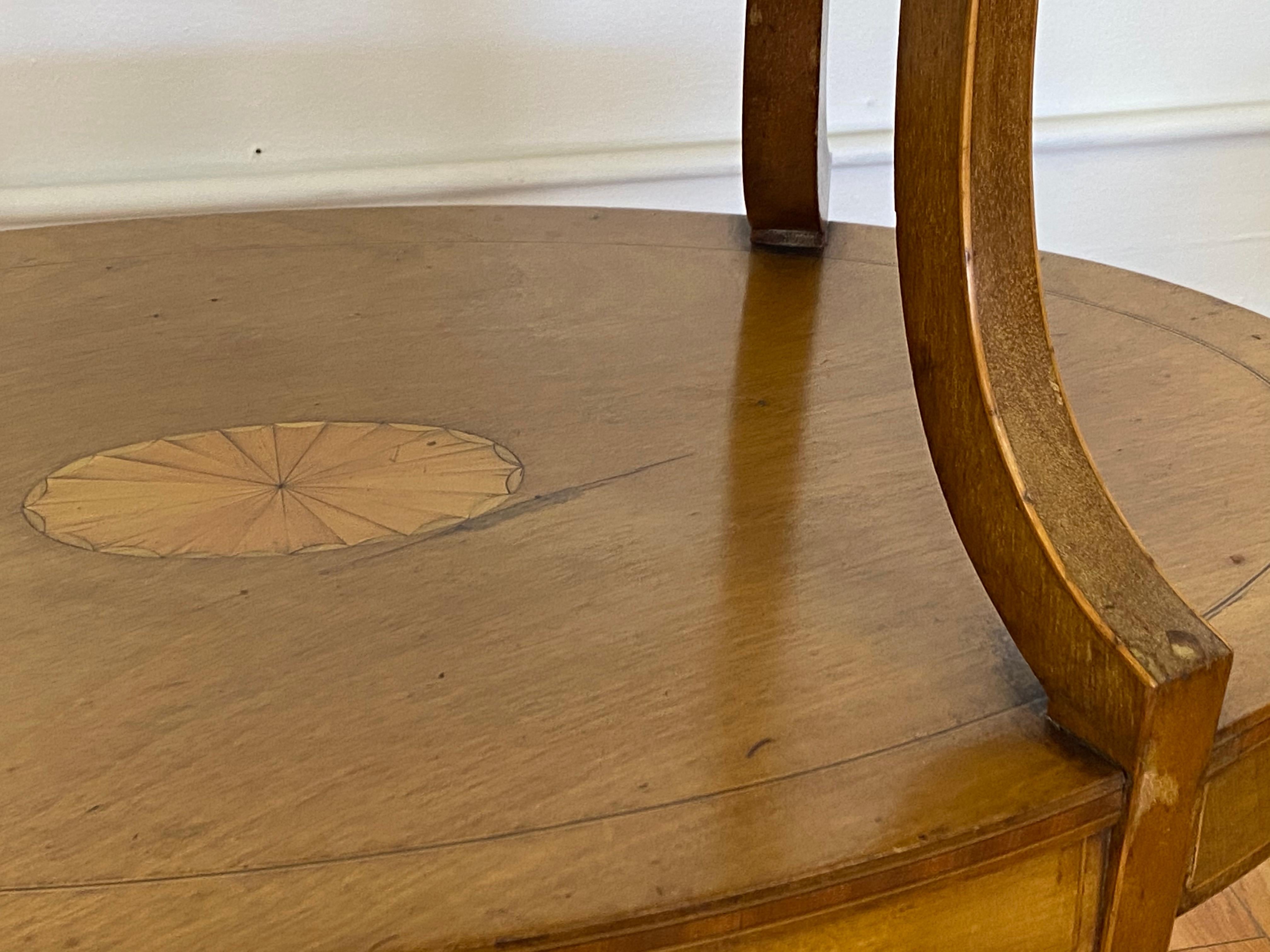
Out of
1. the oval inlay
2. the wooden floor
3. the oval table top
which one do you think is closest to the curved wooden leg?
the oval table top

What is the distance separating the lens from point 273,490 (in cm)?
55

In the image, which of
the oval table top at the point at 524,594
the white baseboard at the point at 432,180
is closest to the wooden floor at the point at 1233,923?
the oval table top at the point at 524,594

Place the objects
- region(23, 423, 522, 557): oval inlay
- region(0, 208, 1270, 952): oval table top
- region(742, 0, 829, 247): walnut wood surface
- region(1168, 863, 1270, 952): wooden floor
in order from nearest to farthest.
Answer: region(0, 208, 1270, 952): oval table top, region(23, 423, 522, 557): oval inlay, region(742, 0, 829, 247): walnut wood surface, region(1168, 863, 1270, 952): wooden floor

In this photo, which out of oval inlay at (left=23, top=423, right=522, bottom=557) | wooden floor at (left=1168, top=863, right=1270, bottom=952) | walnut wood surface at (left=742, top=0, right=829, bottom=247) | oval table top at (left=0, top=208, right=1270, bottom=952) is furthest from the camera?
wooden floor at (left=1168, top=863, right=1270, bottom=952)

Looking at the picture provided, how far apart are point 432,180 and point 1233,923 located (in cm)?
97

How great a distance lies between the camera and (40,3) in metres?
1.13

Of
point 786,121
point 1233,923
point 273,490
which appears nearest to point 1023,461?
point 273,490

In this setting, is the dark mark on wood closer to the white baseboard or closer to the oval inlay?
the oval inlay

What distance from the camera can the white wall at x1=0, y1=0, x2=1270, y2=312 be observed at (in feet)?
3.86

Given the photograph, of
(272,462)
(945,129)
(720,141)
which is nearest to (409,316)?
(272,462)

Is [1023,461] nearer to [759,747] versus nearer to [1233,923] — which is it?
[759,747]

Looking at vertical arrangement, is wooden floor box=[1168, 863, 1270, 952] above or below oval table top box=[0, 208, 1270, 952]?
below

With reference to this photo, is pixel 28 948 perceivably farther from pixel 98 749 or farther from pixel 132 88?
pixel 132 88

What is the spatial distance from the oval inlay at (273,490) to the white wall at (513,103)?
27.3 inches
